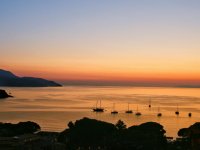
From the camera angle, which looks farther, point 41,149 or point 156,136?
point 156,136

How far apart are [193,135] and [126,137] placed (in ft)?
20.4

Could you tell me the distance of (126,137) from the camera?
30.2 metres

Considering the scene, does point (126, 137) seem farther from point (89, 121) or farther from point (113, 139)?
point (89, 121)

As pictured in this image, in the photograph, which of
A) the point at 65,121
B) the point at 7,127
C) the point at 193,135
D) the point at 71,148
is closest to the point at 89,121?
the point at 71,148

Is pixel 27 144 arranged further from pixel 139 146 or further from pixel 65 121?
pixel 65 121

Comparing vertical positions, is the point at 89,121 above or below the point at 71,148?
above

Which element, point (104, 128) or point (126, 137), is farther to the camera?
point (104, 128)

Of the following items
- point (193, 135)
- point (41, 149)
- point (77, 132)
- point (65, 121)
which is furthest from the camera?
point (65, 121)

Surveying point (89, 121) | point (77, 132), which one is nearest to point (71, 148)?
point (77, 132)

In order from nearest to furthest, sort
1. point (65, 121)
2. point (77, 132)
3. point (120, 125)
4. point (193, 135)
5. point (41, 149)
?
1. point (41, 149)
2. point (193, 135)
3. point (77, 132)
4. point (120, 125)
5. point (65, 121)

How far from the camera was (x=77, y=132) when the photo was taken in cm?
3288

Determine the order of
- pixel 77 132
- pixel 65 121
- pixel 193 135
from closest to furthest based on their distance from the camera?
pixel 193 135, pixel 77 132, pixel 65 121

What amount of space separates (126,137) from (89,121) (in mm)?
5771

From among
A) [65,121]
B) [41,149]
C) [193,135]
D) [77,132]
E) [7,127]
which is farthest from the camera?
[65,121]
